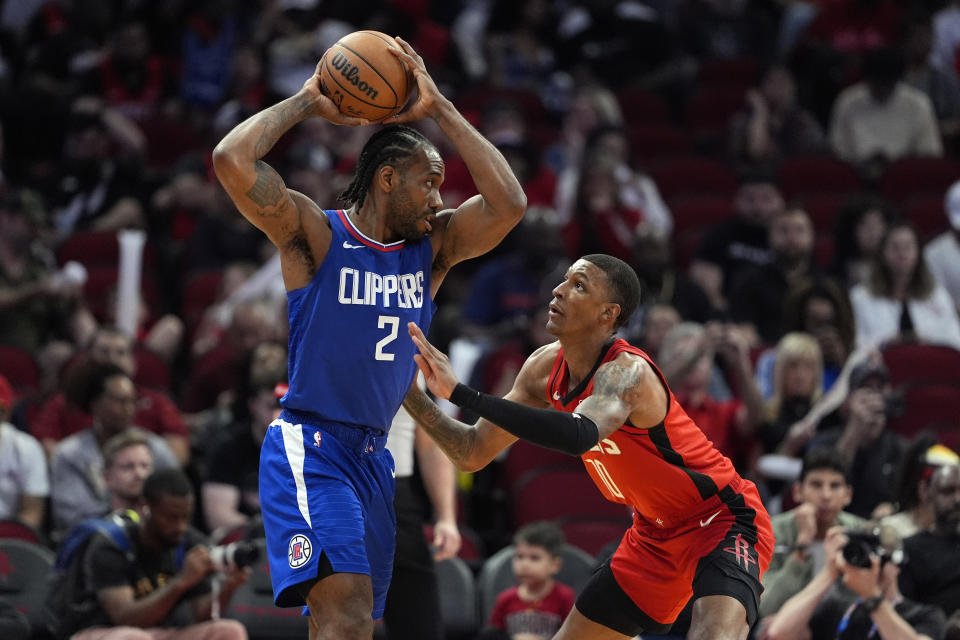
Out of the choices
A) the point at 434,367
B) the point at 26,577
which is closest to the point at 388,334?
the point at 434,367

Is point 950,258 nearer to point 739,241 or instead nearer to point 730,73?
point 739,241

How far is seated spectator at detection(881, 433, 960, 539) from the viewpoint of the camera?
7.08 m

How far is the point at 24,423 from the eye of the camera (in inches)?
336

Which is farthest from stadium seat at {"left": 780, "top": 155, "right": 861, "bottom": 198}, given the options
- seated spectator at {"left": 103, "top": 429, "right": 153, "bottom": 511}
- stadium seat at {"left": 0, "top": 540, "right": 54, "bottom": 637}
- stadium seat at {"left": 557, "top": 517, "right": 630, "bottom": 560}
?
stadium seat at {"left": 0, "top": 540, "right": 54, "bottom": 637}

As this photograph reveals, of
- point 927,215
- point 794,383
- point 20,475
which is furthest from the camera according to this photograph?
point 927,215

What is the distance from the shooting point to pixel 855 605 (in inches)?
256

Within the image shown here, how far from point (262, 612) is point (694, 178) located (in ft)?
Result: 22.0

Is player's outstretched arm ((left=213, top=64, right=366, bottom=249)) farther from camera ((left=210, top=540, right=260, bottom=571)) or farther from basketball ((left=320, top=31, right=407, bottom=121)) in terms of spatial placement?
camera ((left=210, top=540, right=260, bottom=571))

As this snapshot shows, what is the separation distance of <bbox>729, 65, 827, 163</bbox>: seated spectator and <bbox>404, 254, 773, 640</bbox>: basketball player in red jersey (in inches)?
307

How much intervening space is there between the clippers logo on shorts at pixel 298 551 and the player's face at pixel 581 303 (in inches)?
46.6

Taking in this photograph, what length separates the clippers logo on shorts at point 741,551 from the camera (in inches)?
203

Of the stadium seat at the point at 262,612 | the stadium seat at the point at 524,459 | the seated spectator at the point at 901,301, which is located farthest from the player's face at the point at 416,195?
the seated spectator at the point at 901,301

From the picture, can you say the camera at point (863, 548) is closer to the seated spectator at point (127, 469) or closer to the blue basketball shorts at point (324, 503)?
the blue basketball shorts at point (324, 503)

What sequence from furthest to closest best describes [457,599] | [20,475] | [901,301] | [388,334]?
[901,301] < [20,475] < [457,599] < [388,334]
